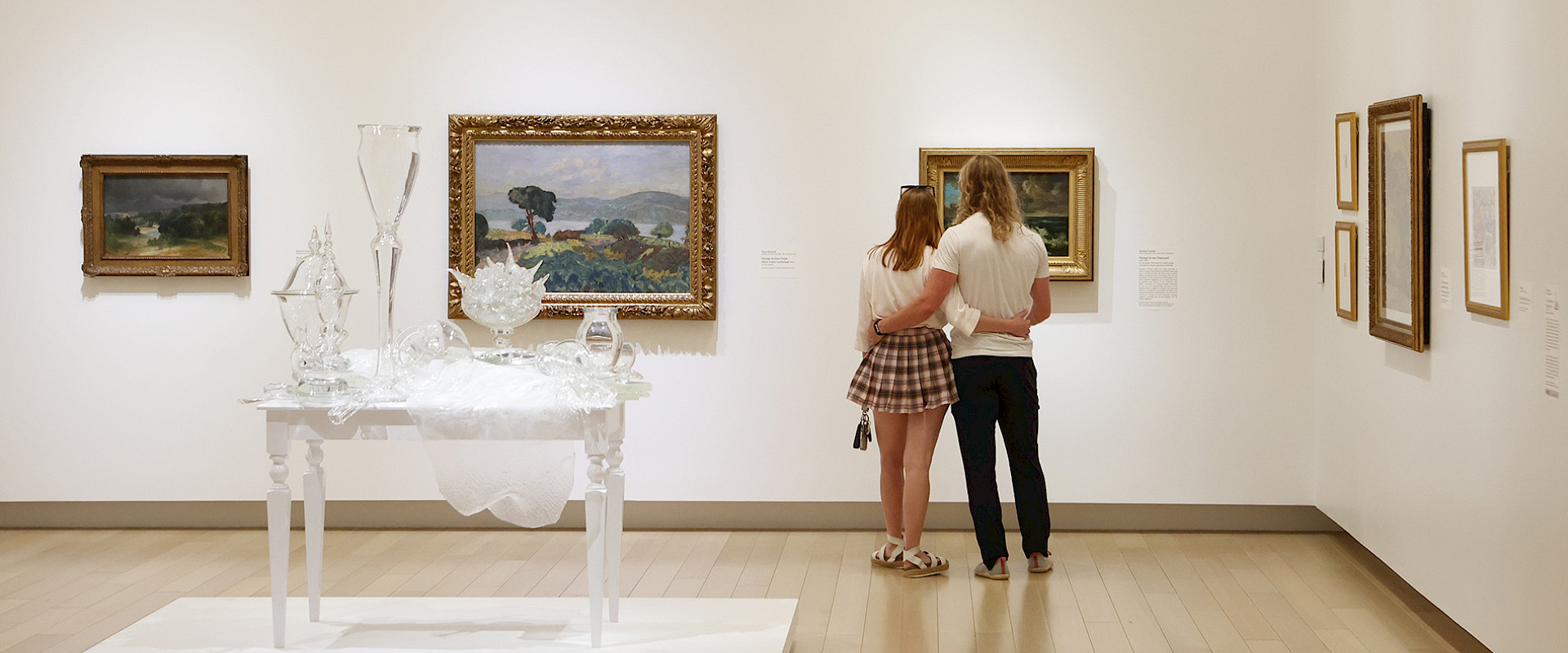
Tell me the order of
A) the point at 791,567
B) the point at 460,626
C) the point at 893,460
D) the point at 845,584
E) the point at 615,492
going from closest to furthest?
the point at 615,492
the point at 460,626
the point at 845,584
the point at 893,460
the point at 791,567

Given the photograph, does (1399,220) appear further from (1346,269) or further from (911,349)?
(911,349)

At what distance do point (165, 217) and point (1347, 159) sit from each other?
212 inches

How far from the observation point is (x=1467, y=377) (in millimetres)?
4266

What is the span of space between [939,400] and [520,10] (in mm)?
2758

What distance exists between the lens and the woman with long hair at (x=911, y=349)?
5.15 m

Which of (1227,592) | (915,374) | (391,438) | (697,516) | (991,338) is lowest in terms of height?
(1227,592)

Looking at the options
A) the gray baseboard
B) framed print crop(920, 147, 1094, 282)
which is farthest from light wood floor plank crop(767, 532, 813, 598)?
framed print crop(920, 147, 1094, 282)

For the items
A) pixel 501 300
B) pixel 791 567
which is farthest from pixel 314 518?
pixel 791 567

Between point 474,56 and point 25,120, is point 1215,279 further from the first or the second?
point 25,120

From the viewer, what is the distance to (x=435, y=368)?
407cm

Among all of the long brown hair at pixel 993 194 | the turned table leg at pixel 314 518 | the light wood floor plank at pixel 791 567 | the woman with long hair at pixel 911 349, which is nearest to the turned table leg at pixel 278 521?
the turned table leg at pixel 314 518

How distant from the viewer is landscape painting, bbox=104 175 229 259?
6238mm

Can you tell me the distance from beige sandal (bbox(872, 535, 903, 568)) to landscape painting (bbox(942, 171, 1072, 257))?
157 cm

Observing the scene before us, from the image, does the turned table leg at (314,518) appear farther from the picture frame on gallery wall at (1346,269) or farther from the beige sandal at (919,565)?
the picture frame on gallery wall at (1346,269)
